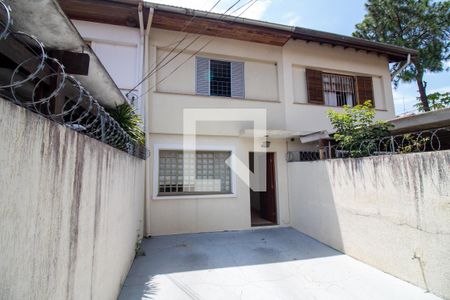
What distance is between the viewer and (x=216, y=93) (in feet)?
30.3

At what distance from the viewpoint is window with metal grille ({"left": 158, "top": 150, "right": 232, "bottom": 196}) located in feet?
28.0

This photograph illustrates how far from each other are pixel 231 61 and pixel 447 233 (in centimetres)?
823

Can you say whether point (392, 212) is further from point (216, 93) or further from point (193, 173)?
point (216, 93)

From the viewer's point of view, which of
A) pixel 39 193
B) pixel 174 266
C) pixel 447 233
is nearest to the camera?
pixel 39 193

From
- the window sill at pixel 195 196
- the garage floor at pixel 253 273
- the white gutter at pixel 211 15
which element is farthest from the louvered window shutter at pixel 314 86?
the garage floor at pixel 253 273

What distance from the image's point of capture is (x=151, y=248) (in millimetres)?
6855

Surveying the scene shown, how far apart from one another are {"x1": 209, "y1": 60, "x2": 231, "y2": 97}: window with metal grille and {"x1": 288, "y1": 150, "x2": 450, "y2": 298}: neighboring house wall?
453 centimetres

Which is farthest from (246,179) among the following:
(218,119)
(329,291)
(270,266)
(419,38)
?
(419,38)

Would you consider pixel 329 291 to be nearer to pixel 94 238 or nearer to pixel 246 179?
pixel 94 238

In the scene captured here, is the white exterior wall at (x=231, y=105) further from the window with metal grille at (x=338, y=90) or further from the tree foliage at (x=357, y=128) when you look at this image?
the tree foliage at (x=357, y=128)

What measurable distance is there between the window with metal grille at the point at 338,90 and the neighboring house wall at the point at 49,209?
399 inches

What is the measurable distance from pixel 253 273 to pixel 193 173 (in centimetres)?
441

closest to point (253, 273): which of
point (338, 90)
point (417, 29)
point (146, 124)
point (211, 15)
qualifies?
point (146, 124)

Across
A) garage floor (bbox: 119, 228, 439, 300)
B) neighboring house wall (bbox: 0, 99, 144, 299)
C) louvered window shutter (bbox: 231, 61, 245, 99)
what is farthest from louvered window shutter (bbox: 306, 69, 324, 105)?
neighboring house wall (bbox: 0, 99, 144, 299)
